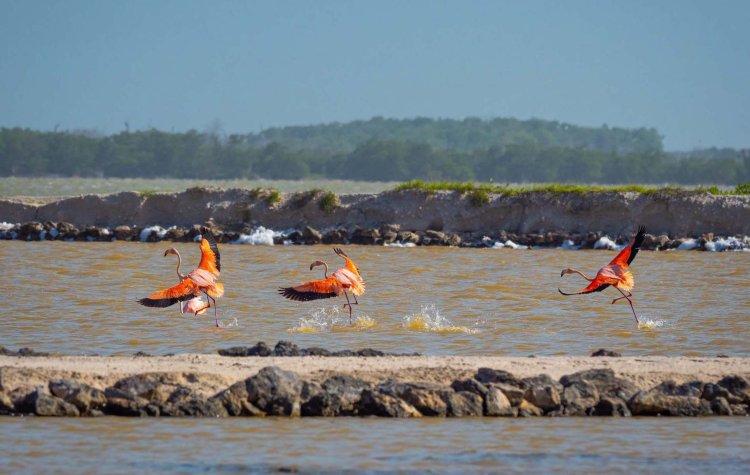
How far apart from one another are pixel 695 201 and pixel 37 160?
70.6 metres

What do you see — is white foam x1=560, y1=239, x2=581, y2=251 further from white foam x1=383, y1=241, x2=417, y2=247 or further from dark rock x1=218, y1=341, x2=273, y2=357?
dark rock x1=218, y1=341, x2=273, y2=357

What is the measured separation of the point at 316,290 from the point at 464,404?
14.3 ft

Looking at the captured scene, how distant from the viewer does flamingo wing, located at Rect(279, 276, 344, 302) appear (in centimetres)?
1401

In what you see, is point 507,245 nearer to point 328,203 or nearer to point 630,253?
point 328,203

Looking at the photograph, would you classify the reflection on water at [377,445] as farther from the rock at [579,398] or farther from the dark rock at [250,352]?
the dark rock at [250,352]

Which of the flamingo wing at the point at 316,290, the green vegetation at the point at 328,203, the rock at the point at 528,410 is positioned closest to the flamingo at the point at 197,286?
the flamingo wing at the point at 316,290

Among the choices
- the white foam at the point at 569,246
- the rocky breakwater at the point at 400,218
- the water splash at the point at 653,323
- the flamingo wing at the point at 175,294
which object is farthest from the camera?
the rocky breakwater at the point at 400,218

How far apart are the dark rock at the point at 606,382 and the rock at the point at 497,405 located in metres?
0.55

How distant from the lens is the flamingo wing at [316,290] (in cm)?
1401

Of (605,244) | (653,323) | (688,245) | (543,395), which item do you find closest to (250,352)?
(543,395)

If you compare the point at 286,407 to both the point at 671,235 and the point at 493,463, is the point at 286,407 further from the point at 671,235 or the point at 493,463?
the point at 671,235

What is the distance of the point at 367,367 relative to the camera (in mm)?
10805

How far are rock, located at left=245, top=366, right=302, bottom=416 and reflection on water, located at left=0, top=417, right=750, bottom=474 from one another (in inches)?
3.7

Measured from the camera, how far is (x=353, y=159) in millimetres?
94438
